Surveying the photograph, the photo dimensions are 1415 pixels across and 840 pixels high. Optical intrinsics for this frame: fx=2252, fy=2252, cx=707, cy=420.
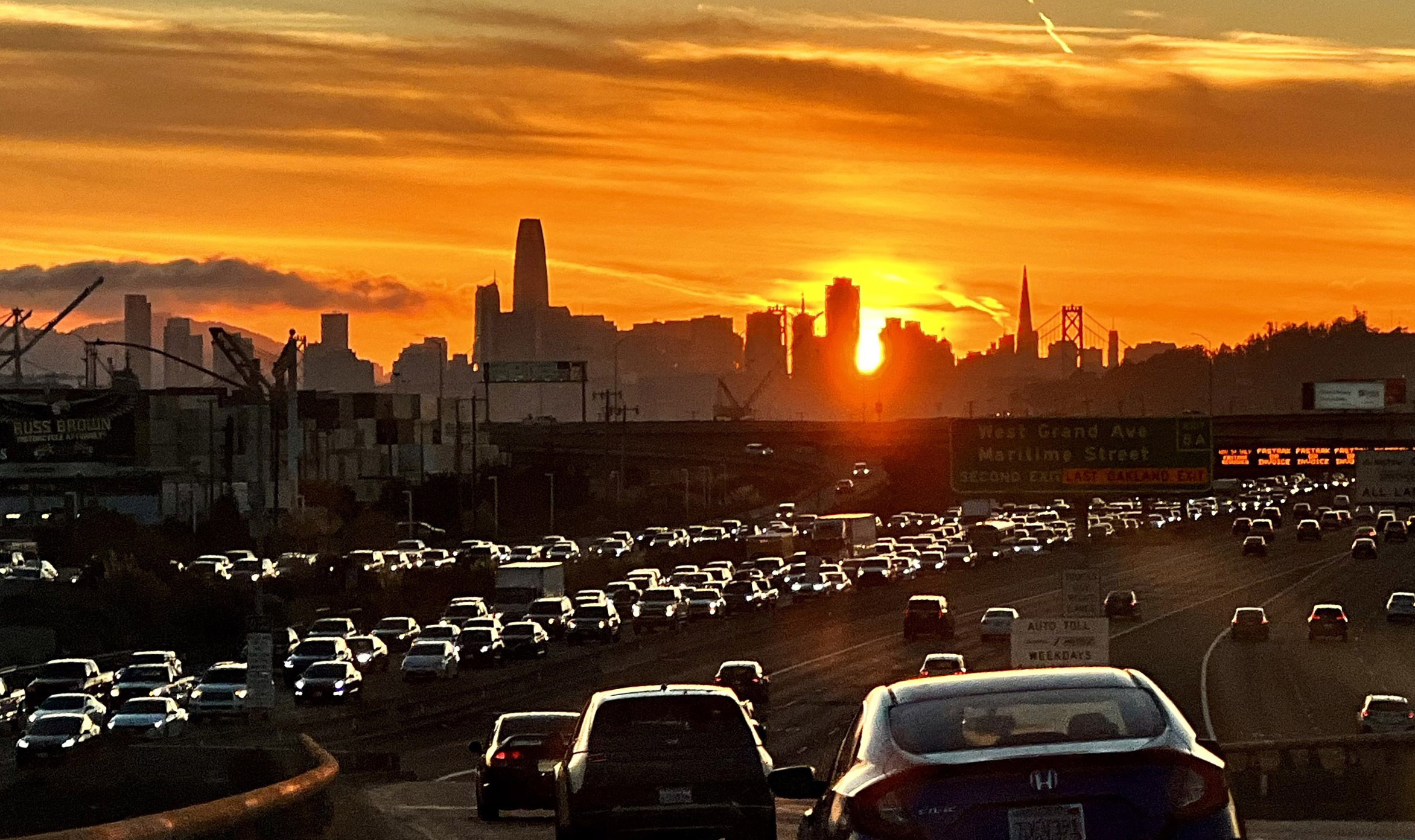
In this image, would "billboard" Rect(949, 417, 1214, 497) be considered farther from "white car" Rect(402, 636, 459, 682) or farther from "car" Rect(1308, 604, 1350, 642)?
"car" Rect(1308, 604, 1350, 642)

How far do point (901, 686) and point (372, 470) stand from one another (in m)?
168

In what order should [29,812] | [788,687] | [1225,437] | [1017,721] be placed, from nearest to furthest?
1. [1017,721]
2. [29,812]
3. [788,687]
4. [1225,437]

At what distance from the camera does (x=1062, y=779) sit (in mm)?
8547

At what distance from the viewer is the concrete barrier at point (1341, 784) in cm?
2289

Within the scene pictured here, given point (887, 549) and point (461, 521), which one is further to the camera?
point (461, 521)

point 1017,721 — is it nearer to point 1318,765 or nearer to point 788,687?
point 1318,765

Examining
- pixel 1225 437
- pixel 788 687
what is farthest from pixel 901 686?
pixel 1225 437

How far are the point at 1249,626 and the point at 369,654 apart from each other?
2961 cm

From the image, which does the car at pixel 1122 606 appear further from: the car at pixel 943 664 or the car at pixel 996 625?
the car at pixel 943 664

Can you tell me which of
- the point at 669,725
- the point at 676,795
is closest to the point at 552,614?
the point at 669,725

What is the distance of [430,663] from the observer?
2371 inches

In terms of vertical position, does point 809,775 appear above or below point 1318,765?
above

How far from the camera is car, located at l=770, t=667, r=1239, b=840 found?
8.54 m

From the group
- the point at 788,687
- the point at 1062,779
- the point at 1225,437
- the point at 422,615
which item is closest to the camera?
the point at 1062,779
